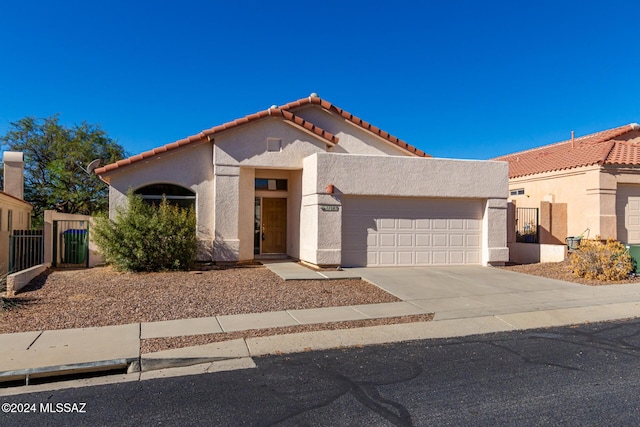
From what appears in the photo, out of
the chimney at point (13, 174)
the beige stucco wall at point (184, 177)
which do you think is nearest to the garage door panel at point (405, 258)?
the beige stucco wall at point (184, 177)

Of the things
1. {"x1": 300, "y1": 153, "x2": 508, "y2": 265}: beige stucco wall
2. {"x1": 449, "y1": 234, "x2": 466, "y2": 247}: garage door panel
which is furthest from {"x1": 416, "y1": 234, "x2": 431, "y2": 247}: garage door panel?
{"x1": 300, "y1": 153, "x2": 508, "y2": 265}: beige stucco wall

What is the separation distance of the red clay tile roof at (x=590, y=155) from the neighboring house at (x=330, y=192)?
4.94 m

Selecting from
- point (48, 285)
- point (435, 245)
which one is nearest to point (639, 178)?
point (435, 245)

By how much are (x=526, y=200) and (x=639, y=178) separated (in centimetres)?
449

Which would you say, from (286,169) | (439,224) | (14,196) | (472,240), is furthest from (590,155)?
(14,196)

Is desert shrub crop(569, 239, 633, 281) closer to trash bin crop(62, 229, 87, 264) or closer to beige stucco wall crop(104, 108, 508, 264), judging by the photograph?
beige stucco wall crop(104, 108, 508, 264)

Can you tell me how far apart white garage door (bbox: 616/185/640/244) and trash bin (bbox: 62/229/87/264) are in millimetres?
18818

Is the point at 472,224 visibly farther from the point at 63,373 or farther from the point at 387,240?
the point at 63,373

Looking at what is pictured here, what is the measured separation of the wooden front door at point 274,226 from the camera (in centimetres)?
1730

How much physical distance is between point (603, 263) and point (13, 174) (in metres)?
22.3

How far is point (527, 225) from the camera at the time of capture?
62.6 feet

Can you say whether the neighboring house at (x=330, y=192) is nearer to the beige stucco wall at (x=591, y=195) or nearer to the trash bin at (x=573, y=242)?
the trash bin at (x=573, y=242)

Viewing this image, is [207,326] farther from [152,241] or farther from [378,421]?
[152,241]

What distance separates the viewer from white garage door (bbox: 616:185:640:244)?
18.6 metres
